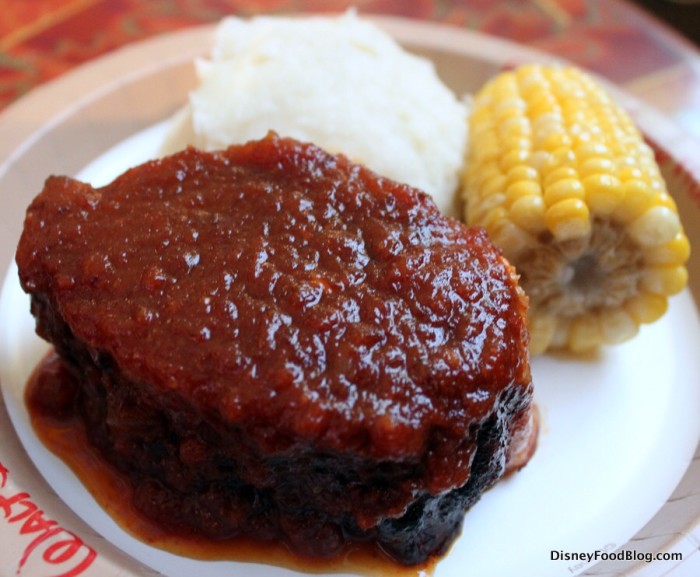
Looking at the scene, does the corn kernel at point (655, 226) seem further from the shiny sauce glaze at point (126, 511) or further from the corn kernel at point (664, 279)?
the shiny sauce glaze at point (126, 511)

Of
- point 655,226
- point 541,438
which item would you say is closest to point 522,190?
point 655,226

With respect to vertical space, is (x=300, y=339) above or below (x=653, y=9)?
above

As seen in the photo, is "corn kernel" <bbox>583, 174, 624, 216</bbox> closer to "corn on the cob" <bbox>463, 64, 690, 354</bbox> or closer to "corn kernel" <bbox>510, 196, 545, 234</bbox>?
"corn on the cob" <bbox>463, 64, 690, 354</bbox>

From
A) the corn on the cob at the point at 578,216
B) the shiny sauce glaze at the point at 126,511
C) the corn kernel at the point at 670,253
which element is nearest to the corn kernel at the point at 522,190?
the corn on the cob at the point at 578,216

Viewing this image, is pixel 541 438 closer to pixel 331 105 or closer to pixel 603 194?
pixel 603 194

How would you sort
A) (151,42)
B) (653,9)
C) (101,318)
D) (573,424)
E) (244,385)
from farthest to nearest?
(653,9)
(151,42)
(573,424)
(101,318)
(244,385)

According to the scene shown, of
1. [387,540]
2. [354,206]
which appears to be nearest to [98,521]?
[387,540]

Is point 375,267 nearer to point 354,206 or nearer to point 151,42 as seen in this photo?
point 354,206
